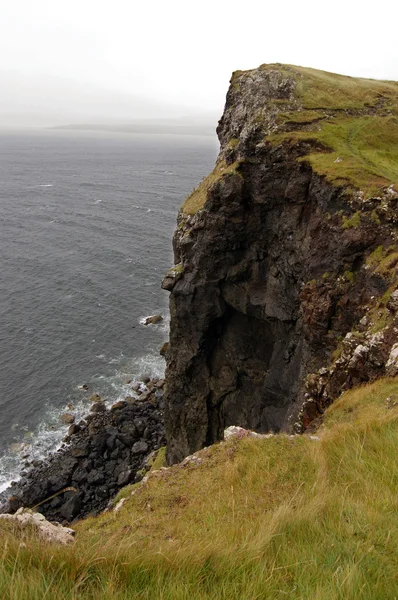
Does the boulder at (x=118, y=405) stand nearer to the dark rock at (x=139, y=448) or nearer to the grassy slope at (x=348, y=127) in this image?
the dark rock at (x=139, y=448)

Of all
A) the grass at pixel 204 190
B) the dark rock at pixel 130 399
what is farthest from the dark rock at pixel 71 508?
the grass at pixel 204 190

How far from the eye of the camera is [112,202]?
13762 centimetres

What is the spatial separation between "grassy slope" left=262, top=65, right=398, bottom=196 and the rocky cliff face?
0.19 m

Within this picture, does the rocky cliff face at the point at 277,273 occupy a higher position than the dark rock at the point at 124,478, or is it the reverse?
the rocky cliff face at the point at 277,273

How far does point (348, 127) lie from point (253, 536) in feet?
119

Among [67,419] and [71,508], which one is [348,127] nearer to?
[71,508]

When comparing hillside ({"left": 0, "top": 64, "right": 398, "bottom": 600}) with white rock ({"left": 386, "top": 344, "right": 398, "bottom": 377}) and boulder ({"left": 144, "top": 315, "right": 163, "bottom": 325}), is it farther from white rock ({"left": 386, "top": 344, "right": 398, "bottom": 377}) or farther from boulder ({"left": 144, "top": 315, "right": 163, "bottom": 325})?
boulder ({"left": 144, "top": 315, "right": 163, "bottom": 325})

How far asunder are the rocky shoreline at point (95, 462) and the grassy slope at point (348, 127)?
123 ft

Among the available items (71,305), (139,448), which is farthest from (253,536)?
(71,305)

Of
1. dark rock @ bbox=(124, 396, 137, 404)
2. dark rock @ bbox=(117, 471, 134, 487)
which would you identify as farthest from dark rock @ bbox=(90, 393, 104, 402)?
dark rock @ bbox=(117, 471, 134, 487)

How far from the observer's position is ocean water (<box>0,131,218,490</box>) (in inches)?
2266

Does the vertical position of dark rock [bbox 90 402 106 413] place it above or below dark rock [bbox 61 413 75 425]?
above

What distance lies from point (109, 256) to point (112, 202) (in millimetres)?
46998

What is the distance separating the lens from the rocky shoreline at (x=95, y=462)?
45719 millimetres
